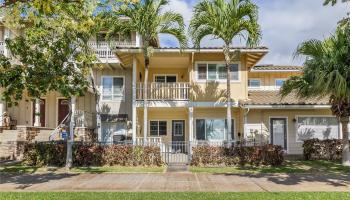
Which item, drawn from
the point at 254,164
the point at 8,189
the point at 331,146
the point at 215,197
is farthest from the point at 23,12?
the point at 331,146

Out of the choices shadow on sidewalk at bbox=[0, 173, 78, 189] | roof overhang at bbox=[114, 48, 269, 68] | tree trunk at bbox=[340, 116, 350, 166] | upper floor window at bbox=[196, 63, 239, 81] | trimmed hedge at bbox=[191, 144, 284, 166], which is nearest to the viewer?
shadow on sidewalk at bbox=[0, 173, 78, 189]

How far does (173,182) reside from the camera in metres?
13.1

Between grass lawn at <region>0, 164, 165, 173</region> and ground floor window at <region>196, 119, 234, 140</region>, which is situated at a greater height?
ground floor window at <region>196, 119, 234, 140</region>

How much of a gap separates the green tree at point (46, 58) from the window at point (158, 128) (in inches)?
358

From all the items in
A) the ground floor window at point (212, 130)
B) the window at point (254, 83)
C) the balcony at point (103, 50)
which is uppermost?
the balcony at point (103, 50)

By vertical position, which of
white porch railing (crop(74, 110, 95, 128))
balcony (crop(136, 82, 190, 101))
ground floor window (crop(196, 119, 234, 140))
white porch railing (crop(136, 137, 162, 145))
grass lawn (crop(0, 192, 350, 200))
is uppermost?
balcony (crop(136, 82, 190, 101))

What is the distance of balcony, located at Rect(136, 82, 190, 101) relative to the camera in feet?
70.4

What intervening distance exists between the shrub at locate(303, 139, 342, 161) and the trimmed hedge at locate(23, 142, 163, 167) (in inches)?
314

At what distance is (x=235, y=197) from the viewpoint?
33.2 feet

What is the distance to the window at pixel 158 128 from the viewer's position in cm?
2417

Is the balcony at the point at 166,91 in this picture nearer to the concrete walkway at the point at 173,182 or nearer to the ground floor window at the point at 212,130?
the ground floor window at the point at 212,130

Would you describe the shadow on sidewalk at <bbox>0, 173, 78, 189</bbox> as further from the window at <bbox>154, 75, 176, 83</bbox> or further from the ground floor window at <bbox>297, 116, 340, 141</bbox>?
the ground floor window at <bbox>297, 116, 340, 141</bbox>

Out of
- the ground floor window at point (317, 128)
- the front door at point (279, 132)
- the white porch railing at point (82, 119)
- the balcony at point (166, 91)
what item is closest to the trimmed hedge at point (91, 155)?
the balcony at point (166, 91)

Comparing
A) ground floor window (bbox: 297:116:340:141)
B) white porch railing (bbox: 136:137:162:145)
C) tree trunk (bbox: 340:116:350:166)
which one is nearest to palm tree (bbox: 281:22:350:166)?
tree trunk (bbox: 340:116:350:166)
